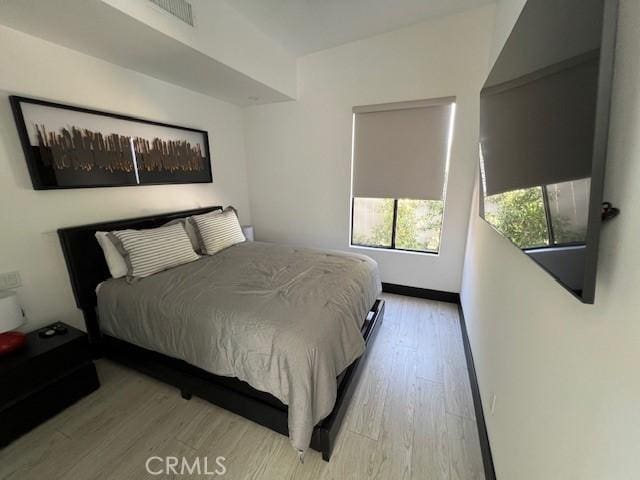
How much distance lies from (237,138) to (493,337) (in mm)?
3714

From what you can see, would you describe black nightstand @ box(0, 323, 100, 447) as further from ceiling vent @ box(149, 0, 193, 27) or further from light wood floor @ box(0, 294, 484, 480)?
ceiling vent @ box(149, 0, 193, 27)

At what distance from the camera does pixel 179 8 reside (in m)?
1.81

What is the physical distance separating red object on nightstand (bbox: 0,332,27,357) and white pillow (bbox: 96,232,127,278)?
609mm

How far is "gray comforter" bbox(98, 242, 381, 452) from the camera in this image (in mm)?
1306

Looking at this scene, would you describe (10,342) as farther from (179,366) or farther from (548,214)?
(548,214)

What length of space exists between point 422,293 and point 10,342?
11.7ft

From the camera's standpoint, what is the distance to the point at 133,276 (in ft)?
6.61

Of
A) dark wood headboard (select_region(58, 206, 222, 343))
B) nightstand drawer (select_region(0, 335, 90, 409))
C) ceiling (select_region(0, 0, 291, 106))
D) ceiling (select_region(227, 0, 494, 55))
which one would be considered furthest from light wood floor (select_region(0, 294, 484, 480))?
ceiling (select_region(227, 0, 494, 55))

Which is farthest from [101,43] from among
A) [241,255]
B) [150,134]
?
[241,255]

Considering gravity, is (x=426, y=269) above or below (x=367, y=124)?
below

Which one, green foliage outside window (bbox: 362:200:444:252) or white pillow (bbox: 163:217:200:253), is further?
green foliage outside window (bbox: 362:200:444:252)

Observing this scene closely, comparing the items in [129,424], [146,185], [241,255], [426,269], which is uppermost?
[146,185]

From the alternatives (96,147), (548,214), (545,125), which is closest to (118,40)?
(96,147)

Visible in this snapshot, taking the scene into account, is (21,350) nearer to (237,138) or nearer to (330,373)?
(330,373)
